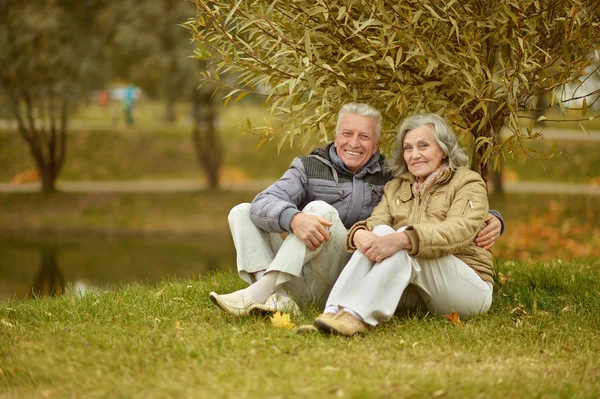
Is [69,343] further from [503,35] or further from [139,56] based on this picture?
[139,56]

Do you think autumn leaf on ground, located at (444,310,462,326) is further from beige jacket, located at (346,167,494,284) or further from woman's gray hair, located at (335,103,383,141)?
woman's gray hair, located at (335,103,383,141)

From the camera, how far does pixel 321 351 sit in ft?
11.8

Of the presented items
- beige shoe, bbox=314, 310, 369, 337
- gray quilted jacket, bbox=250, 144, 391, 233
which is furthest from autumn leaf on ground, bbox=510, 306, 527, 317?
beige shoe, bbox=314, 310, 369, 337

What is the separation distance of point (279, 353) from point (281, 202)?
106cm

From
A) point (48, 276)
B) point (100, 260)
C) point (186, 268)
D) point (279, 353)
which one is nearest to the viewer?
point (279, 353)

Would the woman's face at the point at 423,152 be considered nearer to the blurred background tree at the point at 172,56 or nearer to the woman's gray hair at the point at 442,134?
the woman's gray hair at the point at 442,134

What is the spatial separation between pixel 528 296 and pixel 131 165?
16.6 metres

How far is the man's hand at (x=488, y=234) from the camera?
433cm

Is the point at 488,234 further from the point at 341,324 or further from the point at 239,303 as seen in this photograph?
the point at 239,303

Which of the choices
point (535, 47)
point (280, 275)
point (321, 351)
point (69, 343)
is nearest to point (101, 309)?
point (69, 343)

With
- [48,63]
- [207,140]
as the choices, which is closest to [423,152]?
[207,140]

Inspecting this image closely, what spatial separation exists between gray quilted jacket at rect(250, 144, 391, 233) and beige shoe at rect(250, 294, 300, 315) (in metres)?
0.63

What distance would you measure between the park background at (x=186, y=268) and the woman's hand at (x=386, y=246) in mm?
460

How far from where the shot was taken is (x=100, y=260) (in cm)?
1312
